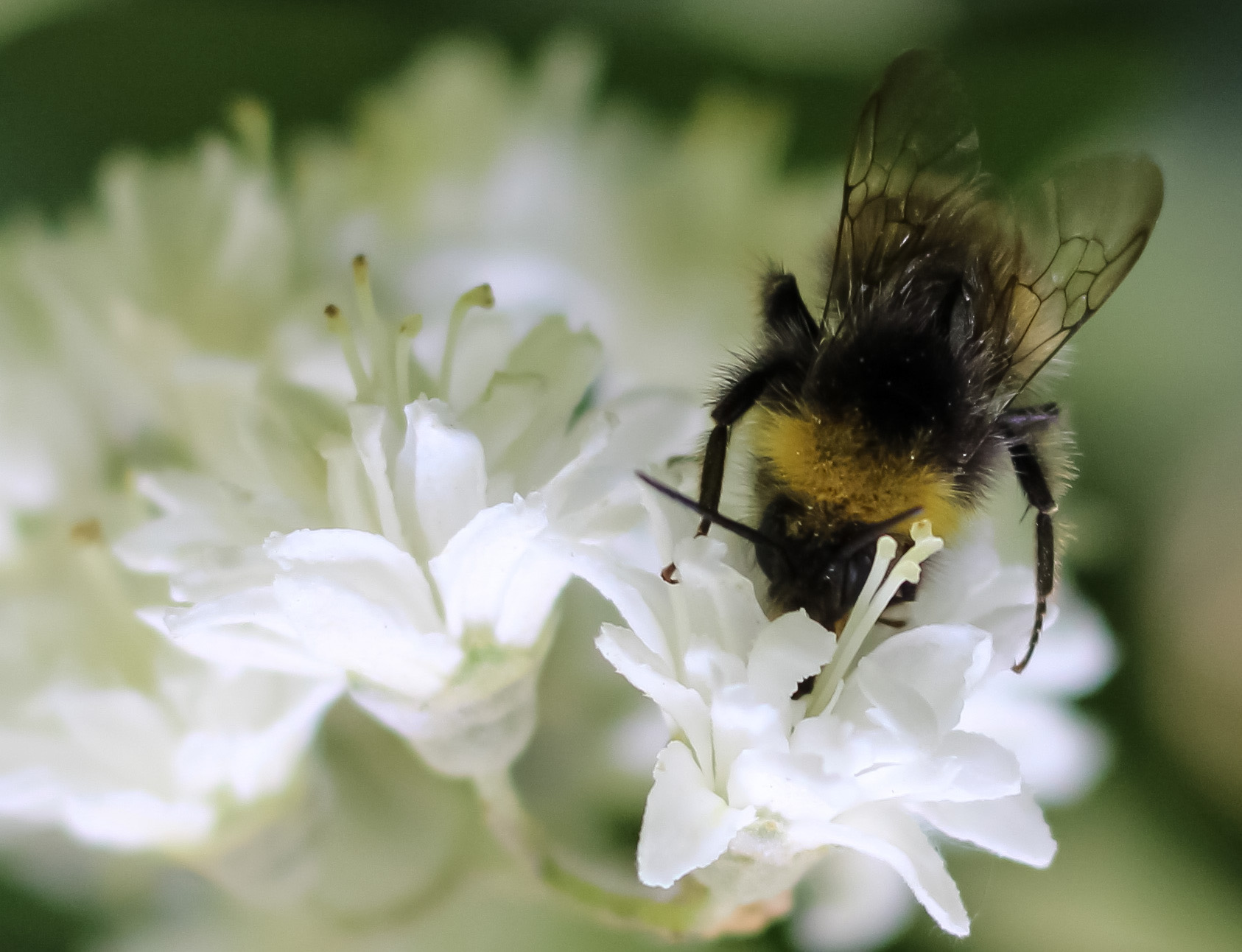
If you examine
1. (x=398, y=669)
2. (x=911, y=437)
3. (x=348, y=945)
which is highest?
(x=911, y=437)

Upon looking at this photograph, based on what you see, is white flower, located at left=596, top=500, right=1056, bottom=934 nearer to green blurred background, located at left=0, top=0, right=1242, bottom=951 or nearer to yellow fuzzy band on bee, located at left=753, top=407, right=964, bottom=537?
yellow fuzzy band on bee, located at left=753, top=407, right=964, bottom=537

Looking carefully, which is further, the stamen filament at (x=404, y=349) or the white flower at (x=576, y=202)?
the white flower at (x=576, y=202)

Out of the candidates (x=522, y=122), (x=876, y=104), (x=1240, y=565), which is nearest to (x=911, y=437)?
(x=876, y=104)

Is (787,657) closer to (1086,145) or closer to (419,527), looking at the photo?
(419,527)

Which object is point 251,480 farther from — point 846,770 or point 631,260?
point 631,260

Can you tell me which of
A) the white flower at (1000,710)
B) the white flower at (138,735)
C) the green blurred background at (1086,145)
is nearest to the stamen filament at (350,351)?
the white flower at (138,735)

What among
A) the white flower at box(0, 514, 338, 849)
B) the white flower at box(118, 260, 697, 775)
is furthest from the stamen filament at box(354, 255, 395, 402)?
the white flower at box(0, 514, 338, 849)

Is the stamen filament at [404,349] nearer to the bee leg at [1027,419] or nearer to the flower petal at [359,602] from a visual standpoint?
the flower petal at [359,602]
